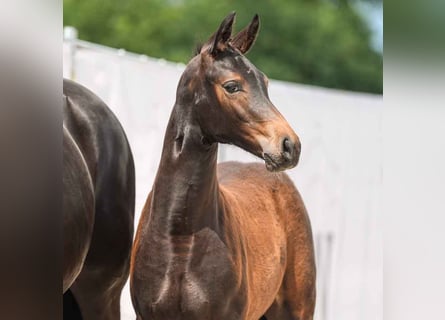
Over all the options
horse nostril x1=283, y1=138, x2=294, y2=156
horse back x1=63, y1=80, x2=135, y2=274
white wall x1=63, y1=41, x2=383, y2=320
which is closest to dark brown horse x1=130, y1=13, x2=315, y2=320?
horse nostril x1=283, y1=138, x2=294, y2=156

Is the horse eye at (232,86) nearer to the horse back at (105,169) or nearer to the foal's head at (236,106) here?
the foal's head at (236,106)

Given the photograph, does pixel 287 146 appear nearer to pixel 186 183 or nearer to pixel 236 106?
pixel 236 106

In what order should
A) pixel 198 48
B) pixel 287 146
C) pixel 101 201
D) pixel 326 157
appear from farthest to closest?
1. pixel 326 157
2. pixel 101 201
3. pixel 198 48
4. pixel 287 146

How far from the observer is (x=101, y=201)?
1.74 metres

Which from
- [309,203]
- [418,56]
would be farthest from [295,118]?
[418,56]

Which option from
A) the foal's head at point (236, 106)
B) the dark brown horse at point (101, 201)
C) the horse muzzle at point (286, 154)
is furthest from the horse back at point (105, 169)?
the horse muzzle at point (286, 154)

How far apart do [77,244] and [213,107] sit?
412 millimetres

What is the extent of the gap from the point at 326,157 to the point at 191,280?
599 mm

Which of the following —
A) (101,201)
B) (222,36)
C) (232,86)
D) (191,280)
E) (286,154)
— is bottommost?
(191,280)

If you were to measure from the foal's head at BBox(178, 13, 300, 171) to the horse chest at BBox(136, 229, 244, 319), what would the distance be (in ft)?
0.76

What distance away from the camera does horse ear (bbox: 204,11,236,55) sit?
148cm

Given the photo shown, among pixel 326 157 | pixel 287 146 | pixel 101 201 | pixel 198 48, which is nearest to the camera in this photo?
pixel 287 146

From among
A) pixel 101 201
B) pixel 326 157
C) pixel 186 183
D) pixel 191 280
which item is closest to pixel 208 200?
pixel 186 183

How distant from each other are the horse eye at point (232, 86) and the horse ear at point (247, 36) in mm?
95
